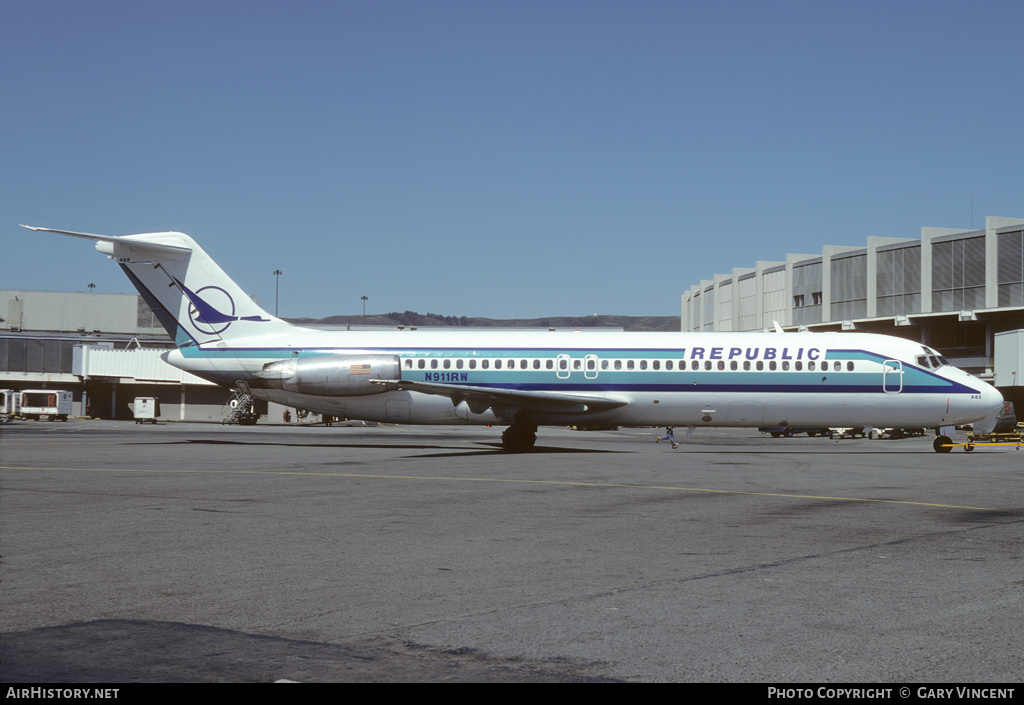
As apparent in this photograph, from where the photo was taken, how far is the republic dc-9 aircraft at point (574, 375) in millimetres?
30688

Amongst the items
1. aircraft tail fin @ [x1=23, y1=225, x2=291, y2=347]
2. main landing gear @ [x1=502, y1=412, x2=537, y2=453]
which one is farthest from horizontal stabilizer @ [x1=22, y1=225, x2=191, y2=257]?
main landing gear @ [x1=502, y1=412, x2=537, y2=453]

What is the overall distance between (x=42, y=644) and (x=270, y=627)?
150 centimetres

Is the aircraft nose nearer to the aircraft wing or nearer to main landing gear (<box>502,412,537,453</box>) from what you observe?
the aircraft wing

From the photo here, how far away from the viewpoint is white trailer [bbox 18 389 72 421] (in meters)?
67.8

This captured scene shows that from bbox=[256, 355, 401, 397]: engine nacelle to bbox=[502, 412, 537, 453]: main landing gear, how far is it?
4.36 meters

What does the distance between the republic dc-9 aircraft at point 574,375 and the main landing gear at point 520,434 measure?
0.05 metres

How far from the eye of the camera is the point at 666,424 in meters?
32.0

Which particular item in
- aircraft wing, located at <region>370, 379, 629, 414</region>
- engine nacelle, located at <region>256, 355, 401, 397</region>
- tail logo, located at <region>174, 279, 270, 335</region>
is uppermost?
tail logo, located at <region>174, 279, 270, 335</region>

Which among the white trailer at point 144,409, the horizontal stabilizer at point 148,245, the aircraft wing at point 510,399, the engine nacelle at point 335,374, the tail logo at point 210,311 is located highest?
the horizontal stabilizer at point 148,245

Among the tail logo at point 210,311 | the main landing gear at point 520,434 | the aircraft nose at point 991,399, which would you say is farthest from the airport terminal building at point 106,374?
the aircraft nose at point 991,399

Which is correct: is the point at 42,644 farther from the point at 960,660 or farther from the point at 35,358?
the point at 35,358

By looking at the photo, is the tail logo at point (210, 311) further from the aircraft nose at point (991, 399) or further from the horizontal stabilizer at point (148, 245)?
the aircraft nose at point (991, 399)

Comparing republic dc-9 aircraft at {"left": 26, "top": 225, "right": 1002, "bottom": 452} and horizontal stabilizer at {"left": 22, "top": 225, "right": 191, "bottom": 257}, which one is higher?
horizontal stabilizer at {"left": 22, "top": 225, "right": 191, "bottom": 257}
